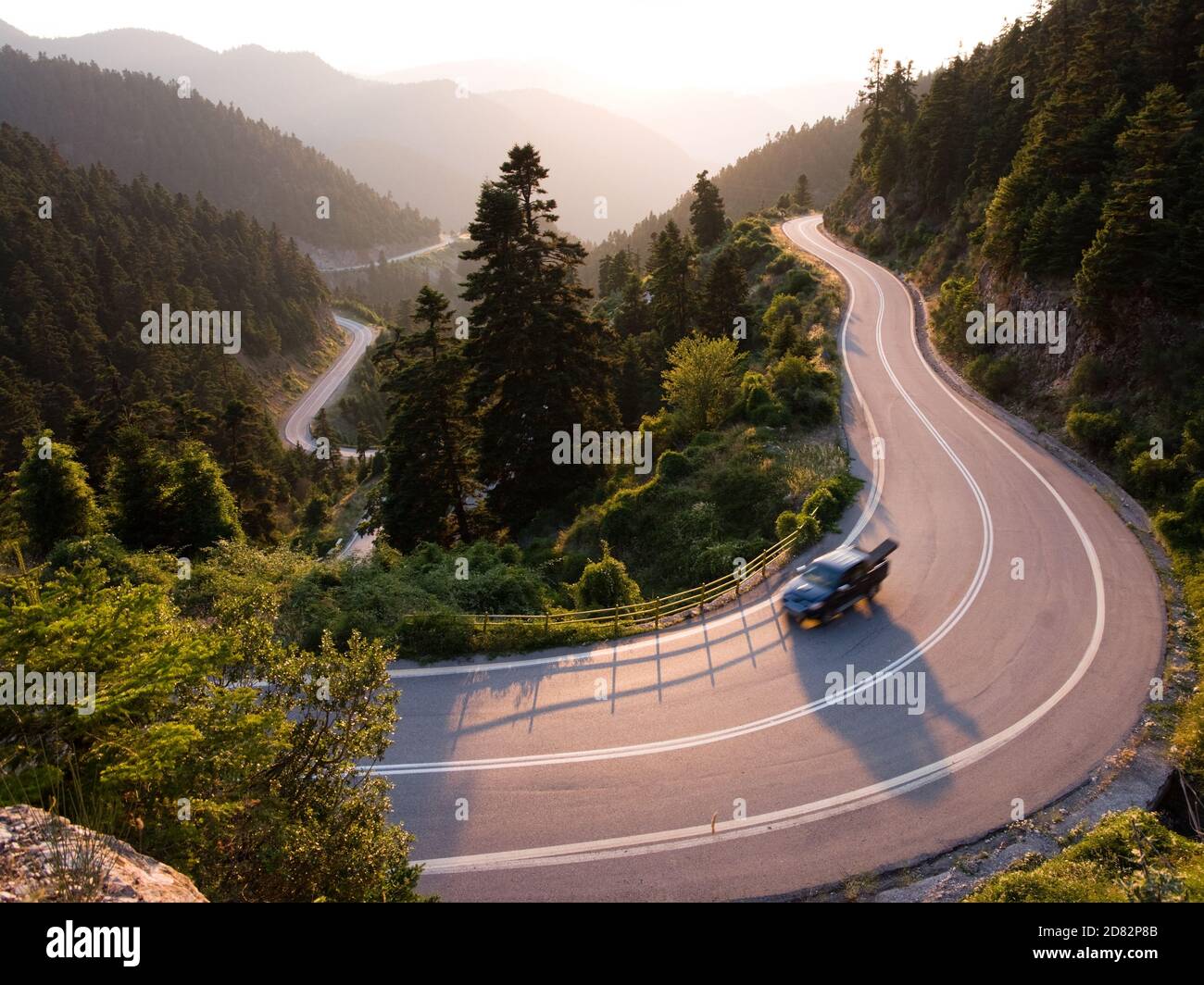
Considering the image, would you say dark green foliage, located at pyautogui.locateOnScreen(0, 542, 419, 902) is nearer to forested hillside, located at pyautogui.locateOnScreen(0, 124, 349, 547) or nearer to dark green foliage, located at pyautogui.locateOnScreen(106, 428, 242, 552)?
dark green foliage, located at pyautogui.locateOnScreen(106, 428, 242, 552)

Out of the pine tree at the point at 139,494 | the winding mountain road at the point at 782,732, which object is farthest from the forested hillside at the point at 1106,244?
the pine tree at the point at 139,494

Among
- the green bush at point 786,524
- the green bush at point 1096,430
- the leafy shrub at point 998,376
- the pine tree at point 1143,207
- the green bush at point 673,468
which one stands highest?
the pine tree at point 1143,207

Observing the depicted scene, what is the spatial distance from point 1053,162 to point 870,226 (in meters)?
44.1

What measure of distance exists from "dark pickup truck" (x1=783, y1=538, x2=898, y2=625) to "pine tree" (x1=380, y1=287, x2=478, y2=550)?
20.2 meters

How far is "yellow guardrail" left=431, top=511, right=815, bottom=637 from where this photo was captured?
57.8ft

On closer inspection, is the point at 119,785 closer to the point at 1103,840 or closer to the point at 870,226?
the point at 1103,840

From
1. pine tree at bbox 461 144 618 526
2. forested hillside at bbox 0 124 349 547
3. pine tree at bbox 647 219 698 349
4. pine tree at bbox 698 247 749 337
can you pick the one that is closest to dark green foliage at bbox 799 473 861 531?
pine tree at bbox 461 144 618 526

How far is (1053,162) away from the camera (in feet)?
112

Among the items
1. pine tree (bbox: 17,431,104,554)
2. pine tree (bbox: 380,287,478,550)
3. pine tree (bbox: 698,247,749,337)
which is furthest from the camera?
pine tree (bbox: 698,247,749,337)

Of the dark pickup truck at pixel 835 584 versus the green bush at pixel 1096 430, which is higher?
the green bush at pixel 1096 430

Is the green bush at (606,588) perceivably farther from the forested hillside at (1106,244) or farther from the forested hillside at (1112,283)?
the forested hillside at (1106,244)

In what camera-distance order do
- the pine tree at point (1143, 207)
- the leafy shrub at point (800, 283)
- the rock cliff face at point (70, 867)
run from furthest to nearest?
1. the leafy shrub at point (800, 283)
2. the pine tree at point (1143, 207)
3. the rock cliff face at point (70, 867)

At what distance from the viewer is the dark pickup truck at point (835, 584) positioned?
17281mm

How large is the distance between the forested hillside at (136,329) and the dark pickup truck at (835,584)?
29.8m
